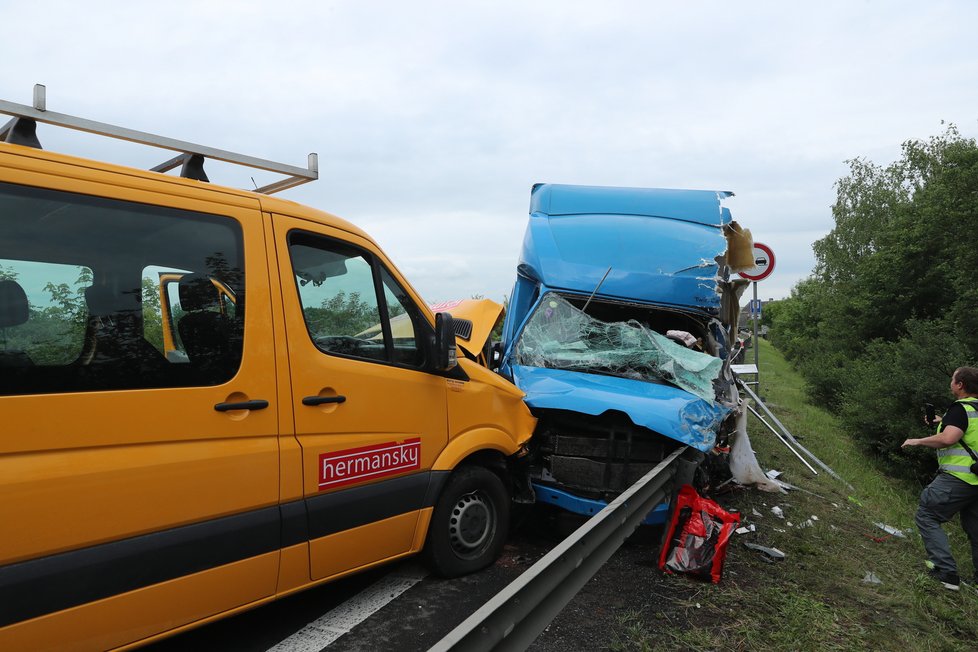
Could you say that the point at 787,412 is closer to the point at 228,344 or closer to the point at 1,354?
the point at 228,344

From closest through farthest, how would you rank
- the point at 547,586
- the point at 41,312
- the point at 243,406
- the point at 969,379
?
the point at 41,312 < the point at 547,586 < the point at 243,406 < the point at 969,379

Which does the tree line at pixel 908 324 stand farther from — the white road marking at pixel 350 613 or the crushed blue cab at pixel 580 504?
the white road marking at pixel 350 613

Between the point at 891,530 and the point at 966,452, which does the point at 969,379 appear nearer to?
the point at 966,452

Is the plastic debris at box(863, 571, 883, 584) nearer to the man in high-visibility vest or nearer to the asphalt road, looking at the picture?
the man in high-visibility vest

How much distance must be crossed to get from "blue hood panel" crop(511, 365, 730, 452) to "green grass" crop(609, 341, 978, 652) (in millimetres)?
941

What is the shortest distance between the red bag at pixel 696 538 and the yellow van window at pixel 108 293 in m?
2.94

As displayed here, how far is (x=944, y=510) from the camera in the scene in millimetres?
4594

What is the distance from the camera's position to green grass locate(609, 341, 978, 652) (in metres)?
3.26

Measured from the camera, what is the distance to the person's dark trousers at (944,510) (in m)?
4.49

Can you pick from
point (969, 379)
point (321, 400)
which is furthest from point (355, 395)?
point (969, 379)

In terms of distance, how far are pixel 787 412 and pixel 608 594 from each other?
10134 millimetres

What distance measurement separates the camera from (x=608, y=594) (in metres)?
3.74

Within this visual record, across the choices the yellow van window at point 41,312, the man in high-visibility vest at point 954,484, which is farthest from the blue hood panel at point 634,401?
the yellow van window at point 41,312

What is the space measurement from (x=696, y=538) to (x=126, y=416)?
332 cm
